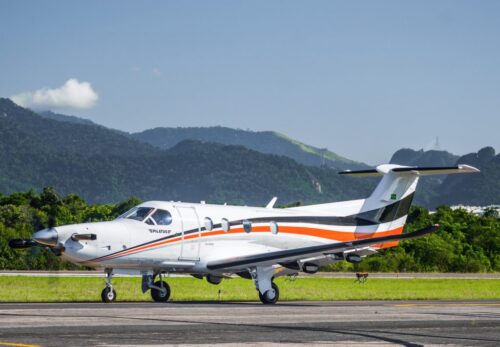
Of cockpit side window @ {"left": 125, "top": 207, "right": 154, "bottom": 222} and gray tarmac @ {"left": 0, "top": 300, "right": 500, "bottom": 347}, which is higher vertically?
cockpit side window @ {"left": 125, "top": 207, "right": 154, "bottom": 222}

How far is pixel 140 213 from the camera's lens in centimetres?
2841

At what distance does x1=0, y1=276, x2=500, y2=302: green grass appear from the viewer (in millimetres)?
33172

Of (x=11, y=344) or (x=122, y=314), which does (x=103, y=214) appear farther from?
(x=11, y=344)

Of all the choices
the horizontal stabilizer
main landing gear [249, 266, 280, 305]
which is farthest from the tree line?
main landing gear [249, 266, 280, 305]

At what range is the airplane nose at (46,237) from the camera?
25.9m

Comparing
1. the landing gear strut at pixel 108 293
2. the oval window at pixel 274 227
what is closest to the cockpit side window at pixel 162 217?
the landing gear strut at pixel 108 293

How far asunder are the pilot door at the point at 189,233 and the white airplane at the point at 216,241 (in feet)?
0.11

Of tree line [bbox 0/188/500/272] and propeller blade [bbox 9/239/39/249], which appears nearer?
propeller blade [bbox 9/239/39/249]

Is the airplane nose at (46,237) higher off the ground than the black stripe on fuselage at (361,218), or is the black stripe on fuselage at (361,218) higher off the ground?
the black stripe on fuselage at (361,218)

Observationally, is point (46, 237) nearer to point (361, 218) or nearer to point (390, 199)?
point (361, 218)

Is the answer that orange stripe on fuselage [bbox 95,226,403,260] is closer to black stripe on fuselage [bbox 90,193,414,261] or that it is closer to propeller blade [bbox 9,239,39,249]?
black stripe on fuselage [bbox 90,193,414,261]

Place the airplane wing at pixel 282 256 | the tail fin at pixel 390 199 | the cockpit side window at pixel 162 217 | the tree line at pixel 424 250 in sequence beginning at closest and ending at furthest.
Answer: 1. the cockpit side window at pixel 162 217
2. the airplane wing at pixel 282 256
3. the tail fin at pixel 390 199
4. the tree line at pixel 424 250

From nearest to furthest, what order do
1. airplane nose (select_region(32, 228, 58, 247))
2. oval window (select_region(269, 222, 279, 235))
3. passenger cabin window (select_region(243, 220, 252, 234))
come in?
airplane nose (select_region(32, 228, 58, 247)) < passenger cabin window (select_region(243, 220, 252, 234)) < oval window (select_region(269, 222, 279, 235))

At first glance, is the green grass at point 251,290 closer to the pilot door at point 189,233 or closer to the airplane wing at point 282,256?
the pilot door at point 189,233
